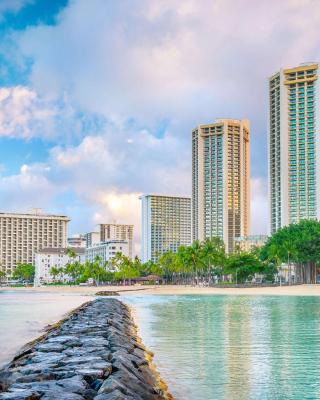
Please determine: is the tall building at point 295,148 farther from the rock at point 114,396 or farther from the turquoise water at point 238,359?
the rock at point 114,396

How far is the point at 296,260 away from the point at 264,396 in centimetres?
10992

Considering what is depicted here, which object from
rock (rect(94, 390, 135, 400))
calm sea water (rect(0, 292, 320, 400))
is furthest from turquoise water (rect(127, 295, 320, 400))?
rock (rect(94, 390, 135, 400))

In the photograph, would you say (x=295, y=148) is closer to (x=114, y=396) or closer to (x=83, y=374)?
(x=83, y=374)

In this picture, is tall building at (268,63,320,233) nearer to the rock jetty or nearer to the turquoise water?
the turquoise water

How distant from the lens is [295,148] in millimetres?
174125

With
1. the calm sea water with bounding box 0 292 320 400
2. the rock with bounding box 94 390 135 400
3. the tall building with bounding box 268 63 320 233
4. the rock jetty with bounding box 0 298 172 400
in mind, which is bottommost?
the calm sea water with bounding box 0 292 320 400

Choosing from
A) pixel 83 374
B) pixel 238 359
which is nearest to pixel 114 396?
pixel 83 374

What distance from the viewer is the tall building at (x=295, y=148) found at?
172 metres

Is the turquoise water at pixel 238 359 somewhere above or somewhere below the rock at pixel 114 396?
below

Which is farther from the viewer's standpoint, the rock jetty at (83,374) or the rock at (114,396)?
the rock jetty at (83,374)

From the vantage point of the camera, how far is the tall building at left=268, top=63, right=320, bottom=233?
172 meters

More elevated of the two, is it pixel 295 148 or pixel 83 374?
pixel 295 148

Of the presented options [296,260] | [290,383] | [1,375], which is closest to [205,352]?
[290,383]

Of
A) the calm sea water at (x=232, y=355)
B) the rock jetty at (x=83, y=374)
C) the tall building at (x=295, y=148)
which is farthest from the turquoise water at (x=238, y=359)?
the tall building at (x=295, y=148)
